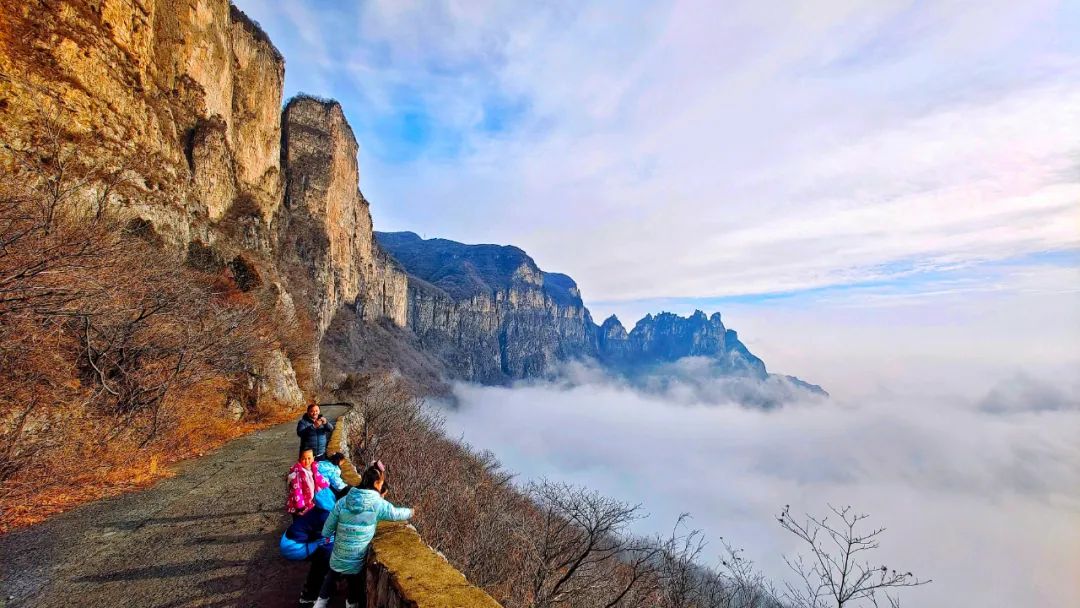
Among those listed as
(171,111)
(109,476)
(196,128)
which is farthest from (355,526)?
(196,128)

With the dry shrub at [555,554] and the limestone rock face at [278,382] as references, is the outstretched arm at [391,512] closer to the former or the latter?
the dry shrub at [555,554]

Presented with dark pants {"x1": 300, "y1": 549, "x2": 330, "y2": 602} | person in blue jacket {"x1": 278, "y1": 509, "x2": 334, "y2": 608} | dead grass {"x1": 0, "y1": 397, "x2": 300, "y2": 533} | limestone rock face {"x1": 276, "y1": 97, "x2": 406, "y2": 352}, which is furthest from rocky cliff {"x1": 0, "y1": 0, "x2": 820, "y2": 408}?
dark pants {"x1": 300, "y1": 549, "x2": 330, "y2": 602}

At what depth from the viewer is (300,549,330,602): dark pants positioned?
15.2 feet

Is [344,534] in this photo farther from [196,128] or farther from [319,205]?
[319,205]

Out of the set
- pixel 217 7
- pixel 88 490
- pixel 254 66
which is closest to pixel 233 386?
pixel 88 490

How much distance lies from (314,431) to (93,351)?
7947 mm

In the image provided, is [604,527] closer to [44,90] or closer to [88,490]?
[88,490]

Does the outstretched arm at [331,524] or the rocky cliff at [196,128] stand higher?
the rocky cliff at [196,128]

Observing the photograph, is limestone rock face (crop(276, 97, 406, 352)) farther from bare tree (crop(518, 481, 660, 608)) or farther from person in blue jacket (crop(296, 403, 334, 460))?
bare tree (crop(518, 481, 660, 608))

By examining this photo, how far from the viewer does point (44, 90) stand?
15.1 metres

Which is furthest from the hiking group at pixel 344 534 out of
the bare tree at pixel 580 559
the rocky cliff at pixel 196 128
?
the rocky cliff at pixel 196 128

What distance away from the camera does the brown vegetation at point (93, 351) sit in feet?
23.0

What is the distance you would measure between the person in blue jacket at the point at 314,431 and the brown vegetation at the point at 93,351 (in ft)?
13.0

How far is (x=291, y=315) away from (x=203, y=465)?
18086mm
